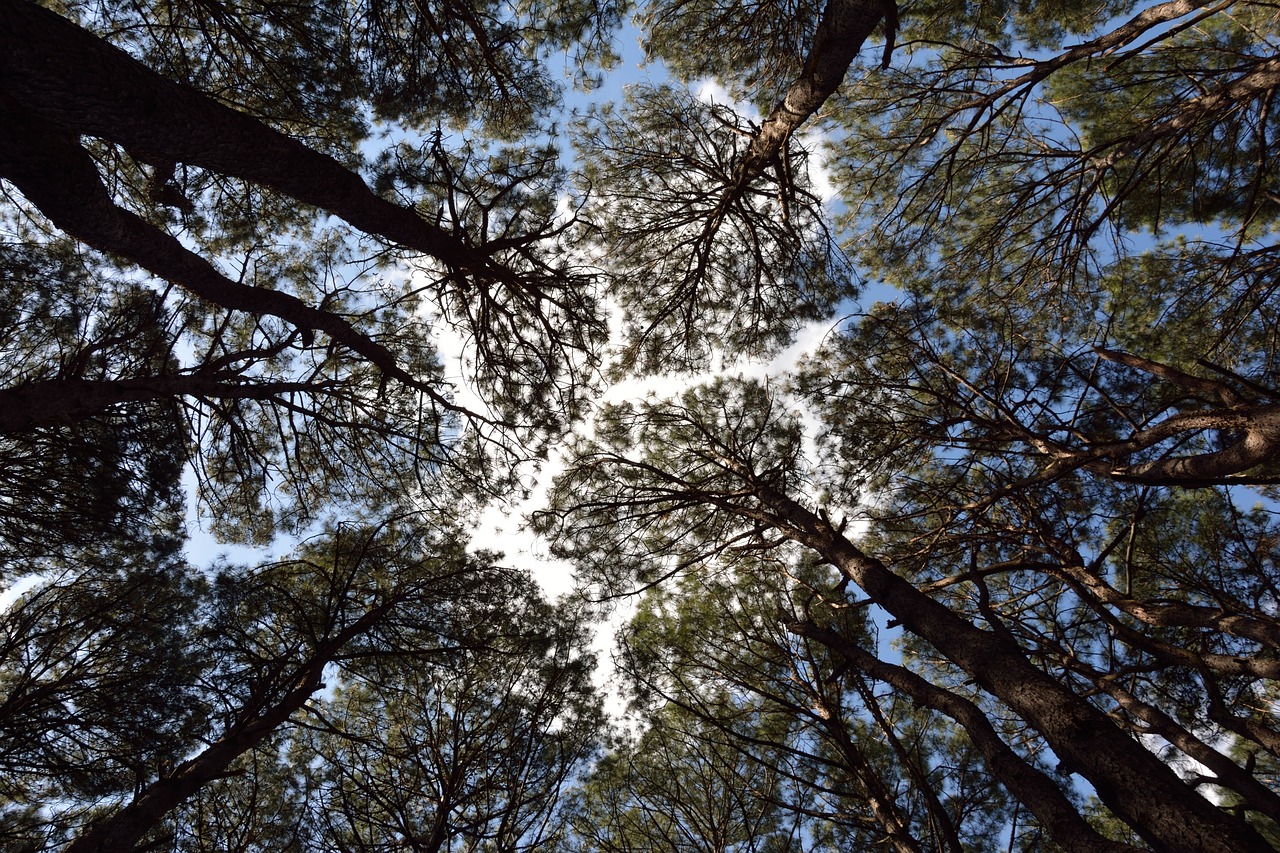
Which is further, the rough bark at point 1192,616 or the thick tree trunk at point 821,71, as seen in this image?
the thick tree trunk at point 821,71

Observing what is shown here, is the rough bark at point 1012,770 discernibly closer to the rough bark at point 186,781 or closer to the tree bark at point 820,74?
the rough bark at point 186,781

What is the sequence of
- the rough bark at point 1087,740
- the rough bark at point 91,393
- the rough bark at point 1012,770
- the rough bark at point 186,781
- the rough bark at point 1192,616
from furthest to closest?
the rough bark at point 91,393, the rough bark at point 1192,616, the rough bark at point 186,781, the rough bark at point 1012,770, the rough bark at point 1087,740

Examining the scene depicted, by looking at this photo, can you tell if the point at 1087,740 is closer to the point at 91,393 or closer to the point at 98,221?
the point at 98,221

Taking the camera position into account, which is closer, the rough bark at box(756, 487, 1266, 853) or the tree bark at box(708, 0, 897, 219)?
the rough bark at box(756, 487, 1266, 853)

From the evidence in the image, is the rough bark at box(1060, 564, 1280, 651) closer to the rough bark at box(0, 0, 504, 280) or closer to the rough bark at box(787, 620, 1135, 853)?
the rough bark at box(787, 620, 1135, 853)

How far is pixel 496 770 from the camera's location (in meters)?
4.25

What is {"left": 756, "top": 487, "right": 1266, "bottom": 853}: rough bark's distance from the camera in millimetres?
2029

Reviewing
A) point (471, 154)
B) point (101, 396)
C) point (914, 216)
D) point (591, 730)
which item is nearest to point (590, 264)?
point (471, 154)

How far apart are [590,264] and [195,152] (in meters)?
3.48

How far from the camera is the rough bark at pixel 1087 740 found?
2.03m

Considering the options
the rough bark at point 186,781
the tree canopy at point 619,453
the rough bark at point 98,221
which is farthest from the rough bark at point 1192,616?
the rough bark at point 98,221

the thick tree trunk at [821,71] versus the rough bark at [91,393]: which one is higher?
the thick tree trunk at [821,71]

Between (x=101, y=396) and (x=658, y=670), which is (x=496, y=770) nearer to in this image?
(x=658, y=670)

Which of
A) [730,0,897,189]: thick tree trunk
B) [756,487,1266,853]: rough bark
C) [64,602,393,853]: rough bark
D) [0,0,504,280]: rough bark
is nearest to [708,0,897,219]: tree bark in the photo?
[730,0,897,189]: thick tree trunk
